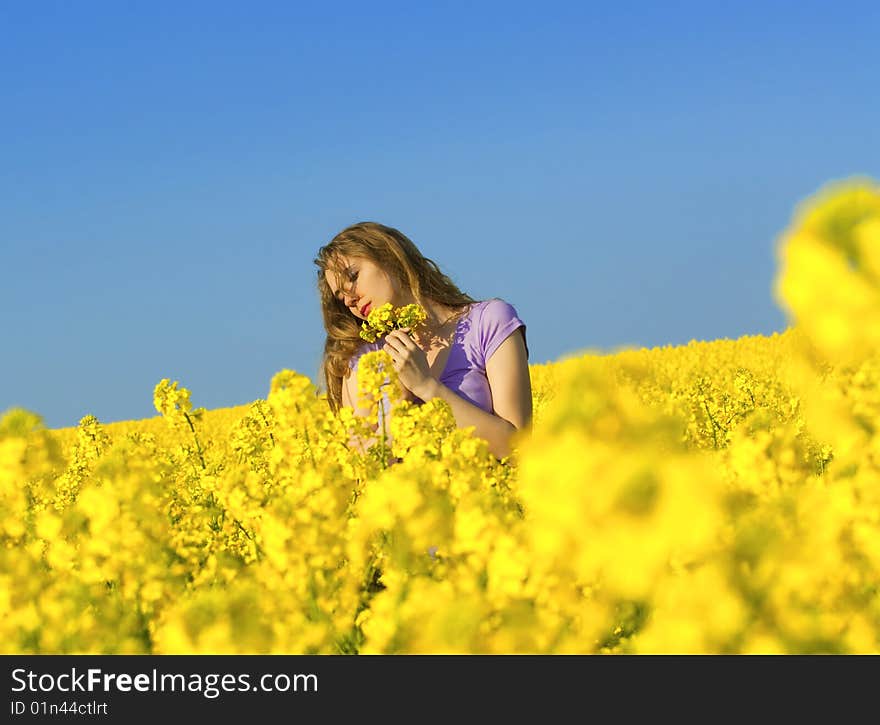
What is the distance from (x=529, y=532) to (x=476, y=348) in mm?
3338

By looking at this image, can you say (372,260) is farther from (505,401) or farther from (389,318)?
(505,401)

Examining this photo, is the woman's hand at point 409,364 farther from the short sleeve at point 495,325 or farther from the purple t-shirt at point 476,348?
the short sleeve at point 495,325

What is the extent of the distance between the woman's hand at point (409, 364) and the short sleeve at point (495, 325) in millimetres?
886

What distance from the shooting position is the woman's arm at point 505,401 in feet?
16.0

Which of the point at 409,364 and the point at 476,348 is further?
the point at 476,348

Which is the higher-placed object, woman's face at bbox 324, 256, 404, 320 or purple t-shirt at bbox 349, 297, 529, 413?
woman's face at bbox 324, 256, 404, 320

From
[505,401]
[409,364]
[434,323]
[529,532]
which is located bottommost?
[529,532]

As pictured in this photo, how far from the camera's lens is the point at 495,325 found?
18.1 feet

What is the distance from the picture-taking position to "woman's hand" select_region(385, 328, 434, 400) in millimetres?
4570

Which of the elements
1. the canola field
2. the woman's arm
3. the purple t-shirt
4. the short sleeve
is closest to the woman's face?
the purple t-shirt

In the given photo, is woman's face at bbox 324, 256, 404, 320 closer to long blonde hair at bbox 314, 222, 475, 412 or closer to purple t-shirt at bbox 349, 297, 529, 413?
long blonde hair at bbox 314, 222, 475, 412

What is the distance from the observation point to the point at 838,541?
227 cm

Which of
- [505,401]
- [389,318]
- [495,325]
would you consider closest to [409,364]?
[389,318]
